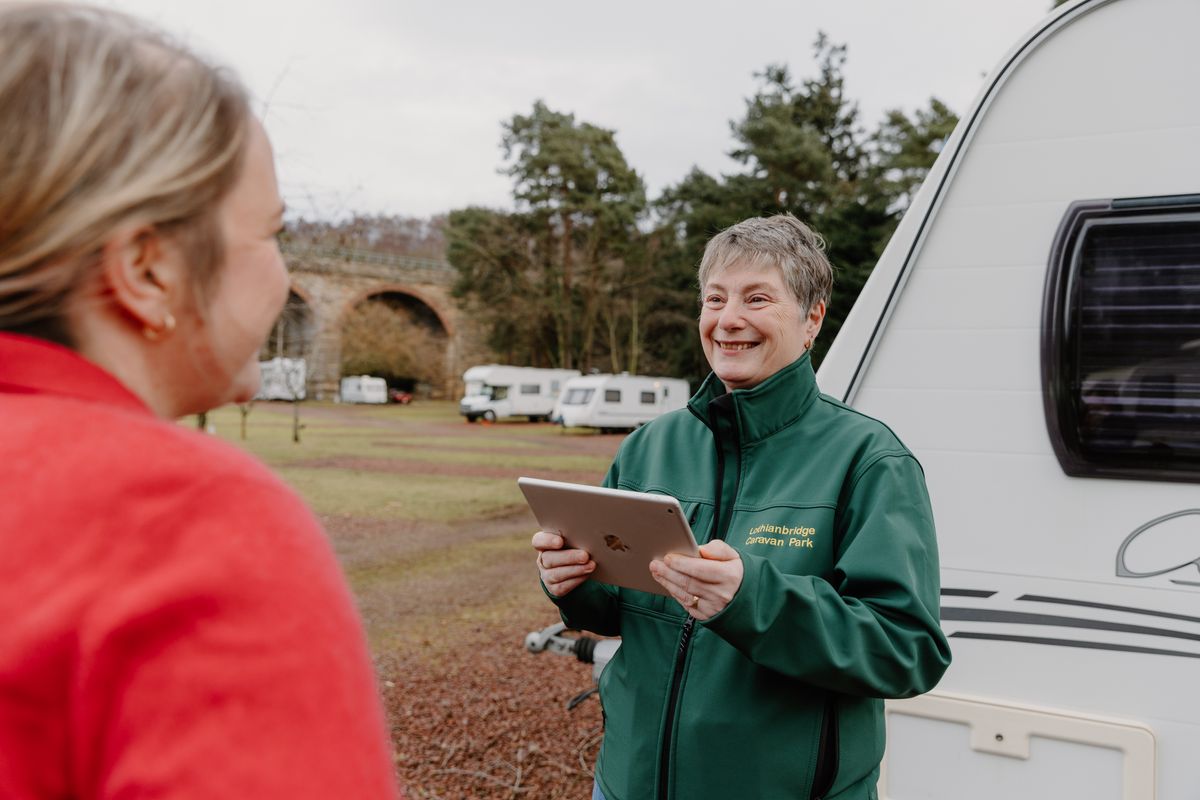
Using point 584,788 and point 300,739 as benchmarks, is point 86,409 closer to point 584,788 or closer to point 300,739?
point 300,739

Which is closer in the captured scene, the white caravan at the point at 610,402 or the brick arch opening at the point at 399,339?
the white caravan at the point at 610,402

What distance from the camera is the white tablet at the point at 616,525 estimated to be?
1.71m

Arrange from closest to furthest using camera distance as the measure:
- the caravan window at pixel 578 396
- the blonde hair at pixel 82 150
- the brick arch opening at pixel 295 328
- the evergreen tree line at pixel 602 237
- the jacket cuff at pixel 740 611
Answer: the blonde hair at pixel 82 150 < the jacket cuff at pixel 740 611 < the brick arch opening at pixel 295 328 < the caravan window at pixel 578 396 < the evergreen tree line at pixel 602 237

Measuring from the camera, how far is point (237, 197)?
794mm

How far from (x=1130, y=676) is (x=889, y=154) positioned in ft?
111

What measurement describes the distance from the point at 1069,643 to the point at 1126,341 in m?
0.84

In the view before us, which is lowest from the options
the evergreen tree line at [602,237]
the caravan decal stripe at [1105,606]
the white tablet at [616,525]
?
the caravan decal stripe at [1105,606]

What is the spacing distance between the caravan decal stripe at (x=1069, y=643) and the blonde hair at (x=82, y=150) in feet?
7.51

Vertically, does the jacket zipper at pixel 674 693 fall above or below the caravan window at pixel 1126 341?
below

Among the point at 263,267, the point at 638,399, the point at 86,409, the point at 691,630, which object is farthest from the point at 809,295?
the point at 638,399

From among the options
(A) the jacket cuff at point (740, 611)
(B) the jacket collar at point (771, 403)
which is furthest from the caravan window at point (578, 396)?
(A) the jacket cuff at point (740, 611)

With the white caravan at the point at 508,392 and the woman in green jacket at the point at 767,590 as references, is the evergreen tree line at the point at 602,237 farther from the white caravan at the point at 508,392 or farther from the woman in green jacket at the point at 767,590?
the woman in green jacket at the point at 767,590

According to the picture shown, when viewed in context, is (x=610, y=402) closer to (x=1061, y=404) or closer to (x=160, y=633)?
(x=1061, y=404)

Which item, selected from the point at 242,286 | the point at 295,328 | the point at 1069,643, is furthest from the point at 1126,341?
→ the point at 295,328
